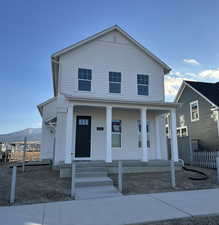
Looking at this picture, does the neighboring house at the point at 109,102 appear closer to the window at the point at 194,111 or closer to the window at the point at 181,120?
the window at the point at 194,111

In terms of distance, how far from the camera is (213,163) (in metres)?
10.8

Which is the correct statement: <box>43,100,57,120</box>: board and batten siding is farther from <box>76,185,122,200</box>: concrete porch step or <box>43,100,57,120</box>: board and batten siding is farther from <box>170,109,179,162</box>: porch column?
<box>170,109,179,162</box>: porch column

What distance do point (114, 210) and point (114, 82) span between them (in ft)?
25.4

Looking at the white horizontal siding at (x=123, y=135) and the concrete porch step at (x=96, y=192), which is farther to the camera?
the white horizontal siding at (x=123, y=135)

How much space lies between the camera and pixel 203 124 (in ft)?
51.7

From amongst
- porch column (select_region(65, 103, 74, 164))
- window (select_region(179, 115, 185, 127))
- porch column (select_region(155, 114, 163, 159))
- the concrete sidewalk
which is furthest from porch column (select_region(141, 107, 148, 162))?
window (select_region(179, 115, 185, 127))

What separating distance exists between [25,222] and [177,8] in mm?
13431

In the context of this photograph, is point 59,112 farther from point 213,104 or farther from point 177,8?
point 213,104

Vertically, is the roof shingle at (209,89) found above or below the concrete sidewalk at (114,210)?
above

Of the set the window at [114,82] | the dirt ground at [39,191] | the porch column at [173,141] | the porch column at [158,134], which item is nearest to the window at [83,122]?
the window at [114,82]

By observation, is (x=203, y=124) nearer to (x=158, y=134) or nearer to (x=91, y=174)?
(x=158, y=134)

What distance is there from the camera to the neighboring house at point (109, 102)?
963cm

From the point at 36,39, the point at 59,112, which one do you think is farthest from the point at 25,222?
the point at 36,39

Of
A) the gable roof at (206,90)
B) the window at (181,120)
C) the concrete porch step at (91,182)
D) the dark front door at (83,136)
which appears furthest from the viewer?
the window at (181,120)
